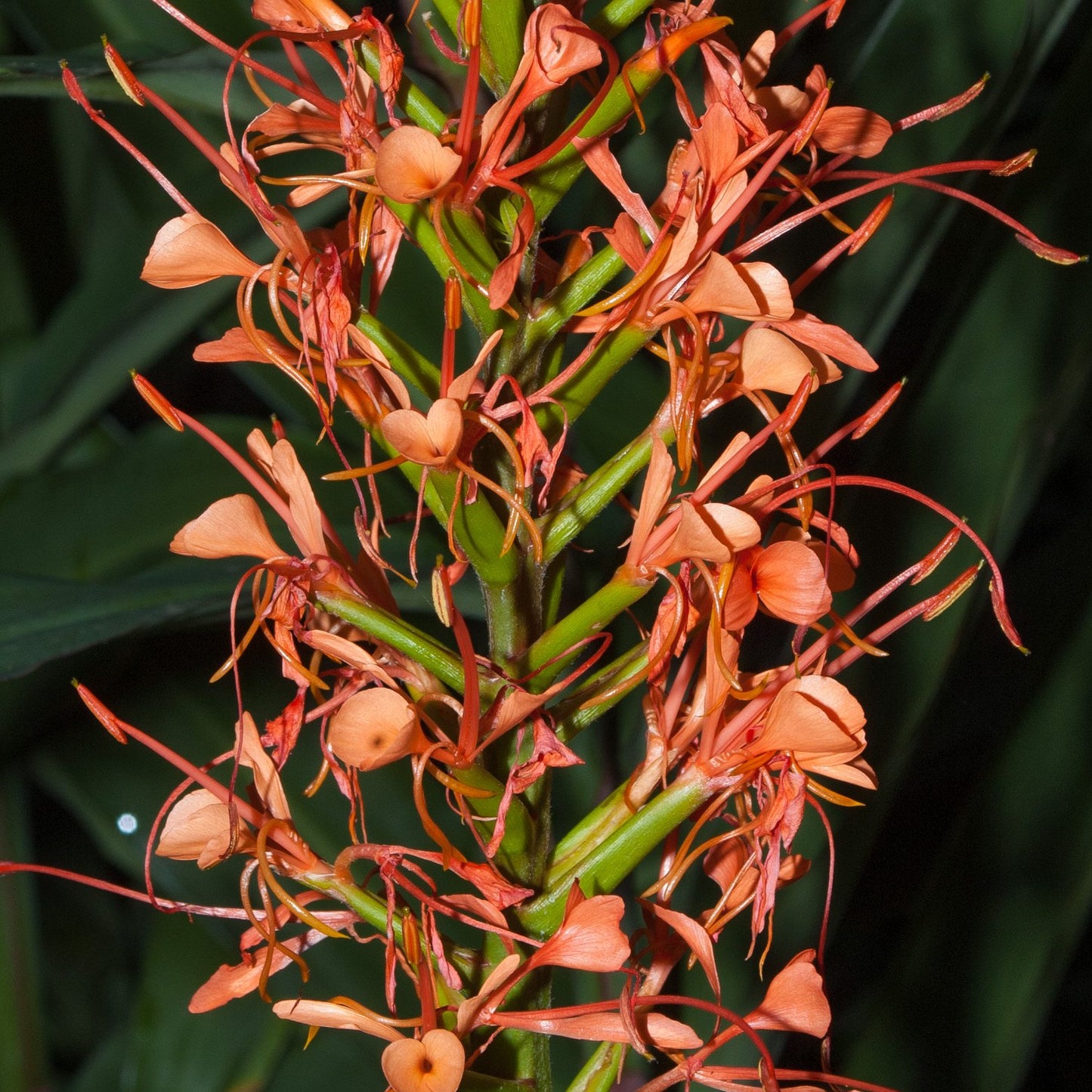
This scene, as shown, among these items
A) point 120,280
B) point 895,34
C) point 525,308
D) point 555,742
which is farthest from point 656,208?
point 120,280

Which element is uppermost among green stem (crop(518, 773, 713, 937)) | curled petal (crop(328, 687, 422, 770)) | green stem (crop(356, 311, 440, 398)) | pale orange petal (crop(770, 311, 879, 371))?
pale orange petal (crop(770, 311, 879, 371))

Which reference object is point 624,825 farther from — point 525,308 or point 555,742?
point 525,308

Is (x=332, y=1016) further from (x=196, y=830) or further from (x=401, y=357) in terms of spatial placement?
(x=401, y=357)

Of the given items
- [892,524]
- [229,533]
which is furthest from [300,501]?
[892,524]

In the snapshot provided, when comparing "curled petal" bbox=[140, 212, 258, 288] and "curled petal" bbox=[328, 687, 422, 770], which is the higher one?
"curled petal" bbox=[140, 212, 258, 288]

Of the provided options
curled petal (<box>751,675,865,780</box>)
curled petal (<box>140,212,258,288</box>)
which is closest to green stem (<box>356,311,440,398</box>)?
curled petal (<box>140,212,258,288</box>)

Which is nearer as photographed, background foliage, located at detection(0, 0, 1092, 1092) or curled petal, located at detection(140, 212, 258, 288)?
curled petal, located at detection(140, 212, 258, 288)

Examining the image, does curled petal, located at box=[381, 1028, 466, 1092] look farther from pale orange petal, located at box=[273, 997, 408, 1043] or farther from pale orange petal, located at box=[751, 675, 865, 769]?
pale orange petal, located at box=[751, 675, 865, 769]
